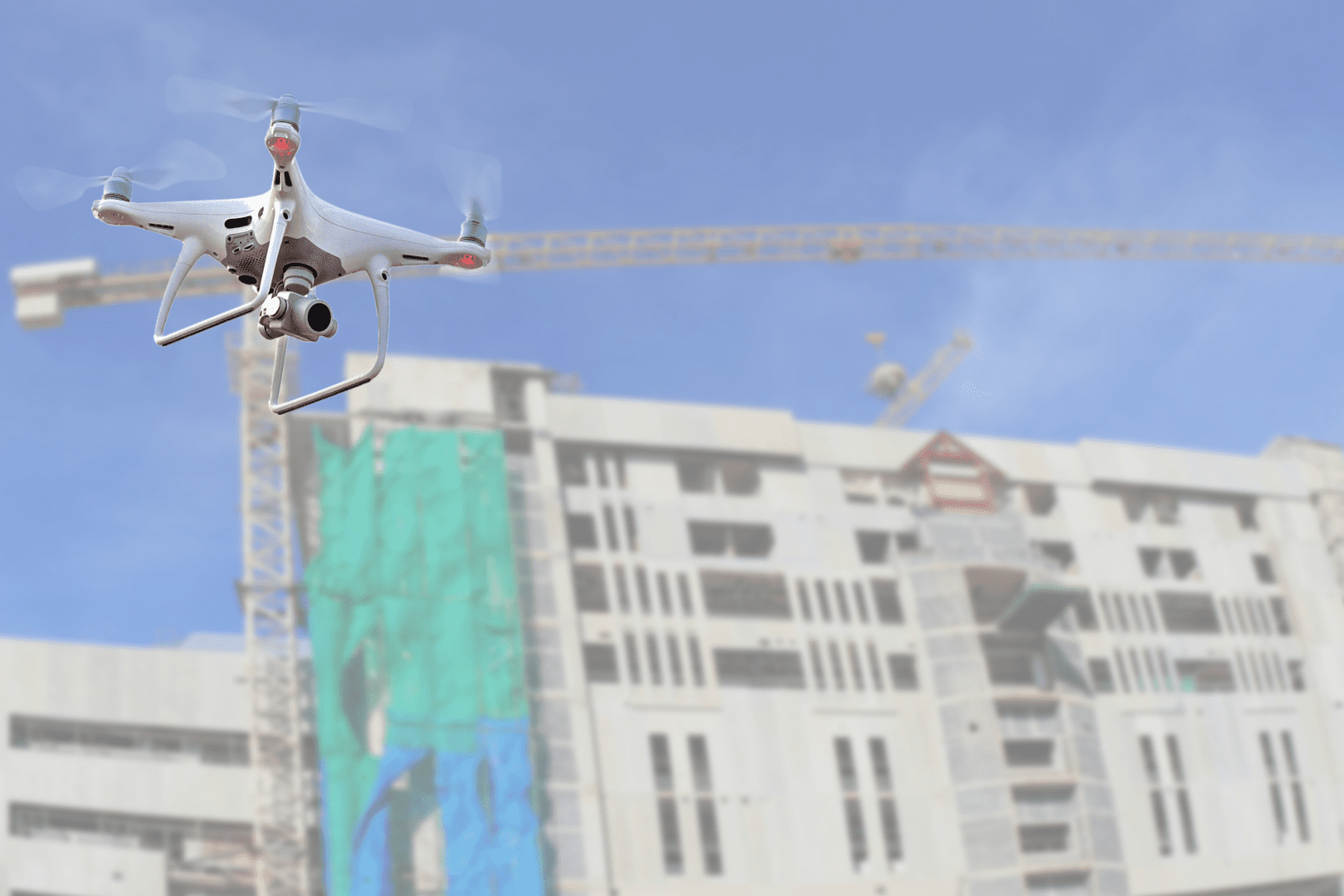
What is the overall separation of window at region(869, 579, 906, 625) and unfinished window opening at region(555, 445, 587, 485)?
2072 cm

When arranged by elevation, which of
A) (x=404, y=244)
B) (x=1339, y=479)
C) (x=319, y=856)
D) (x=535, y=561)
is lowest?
(x=404, y=244)

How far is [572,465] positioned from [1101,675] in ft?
128

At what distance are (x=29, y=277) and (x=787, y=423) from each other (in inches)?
2176

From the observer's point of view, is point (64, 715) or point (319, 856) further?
point (319, 856)

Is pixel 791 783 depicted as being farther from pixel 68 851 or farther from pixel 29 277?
pixel 29 277

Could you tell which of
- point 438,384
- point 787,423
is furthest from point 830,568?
point 438,384

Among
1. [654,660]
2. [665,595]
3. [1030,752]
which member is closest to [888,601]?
[1030,752]

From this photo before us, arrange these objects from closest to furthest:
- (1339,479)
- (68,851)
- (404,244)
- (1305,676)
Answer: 1. (404,244)
2. (68,851)
3. (1305,676)
4. (1339,479)

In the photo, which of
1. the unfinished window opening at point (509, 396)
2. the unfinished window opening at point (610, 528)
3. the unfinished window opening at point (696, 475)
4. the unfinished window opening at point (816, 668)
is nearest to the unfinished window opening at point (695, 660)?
the unfinished window opening at point (816, 668)

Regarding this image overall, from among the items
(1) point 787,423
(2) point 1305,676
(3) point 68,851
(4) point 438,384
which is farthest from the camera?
(2) point 1305,676

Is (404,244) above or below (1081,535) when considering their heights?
below

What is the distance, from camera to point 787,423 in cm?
10700

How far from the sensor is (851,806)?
94.0 metres

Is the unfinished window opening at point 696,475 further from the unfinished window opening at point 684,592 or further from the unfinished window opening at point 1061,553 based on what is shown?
the unfinished window opening at point 1061,553
